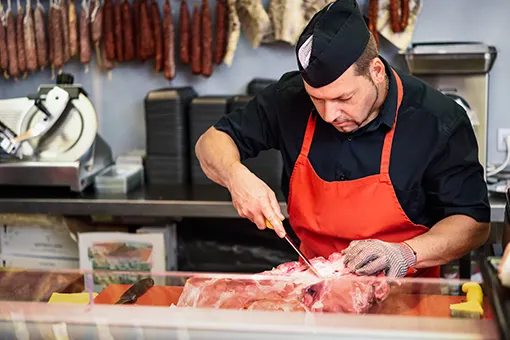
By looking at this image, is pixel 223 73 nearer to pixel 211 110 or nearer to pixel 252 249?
pixel 211 110

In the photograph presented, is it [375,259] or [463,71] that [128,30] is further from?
[375,259]

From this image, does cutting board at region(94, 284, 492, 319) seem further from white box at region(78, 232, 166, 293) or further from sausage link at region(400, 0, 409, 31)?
sausage link at region(400, 0, 409, 31)

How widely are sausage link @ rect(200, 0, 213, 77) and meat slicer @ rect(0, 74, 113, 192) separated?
2.31 feet

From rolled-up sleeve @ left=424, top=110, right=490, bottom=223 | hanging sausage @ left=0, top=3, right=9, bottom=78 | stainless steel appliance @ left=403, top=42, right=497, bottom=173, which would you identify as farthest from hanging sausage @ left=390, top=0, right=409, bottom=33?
hanging sausage @ left=0, top=3, right=9, bottom=78

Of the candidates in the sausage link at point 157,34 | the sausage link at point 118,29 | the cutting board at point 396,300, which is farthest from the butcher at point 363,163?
the sausage link at point 118,29

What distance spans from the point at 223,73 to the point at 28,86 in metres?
1.27

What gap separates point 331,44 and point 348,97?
5.9 inches

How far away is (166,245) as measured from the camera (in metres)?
3.62

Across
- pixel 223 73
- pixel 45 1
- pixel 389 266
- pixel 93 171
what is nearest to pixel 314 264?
pixel 389 266

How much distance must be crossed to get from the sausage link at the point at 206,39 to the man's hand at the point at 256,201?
1939mm

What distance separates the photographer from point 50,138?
360cm

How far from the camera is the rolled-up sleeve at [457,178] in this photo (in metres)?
2.00

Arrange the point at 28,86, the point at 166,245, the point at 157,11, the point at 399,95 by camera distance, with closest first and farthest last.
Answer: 1. the point at 399,95
2. the point at 166,245
3. the point at 157,11
4. the point at 28,86

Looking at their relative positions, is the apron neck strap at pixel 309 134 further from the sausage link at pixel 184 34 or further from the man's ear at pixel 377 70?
the sausage link at pixel 184 34
